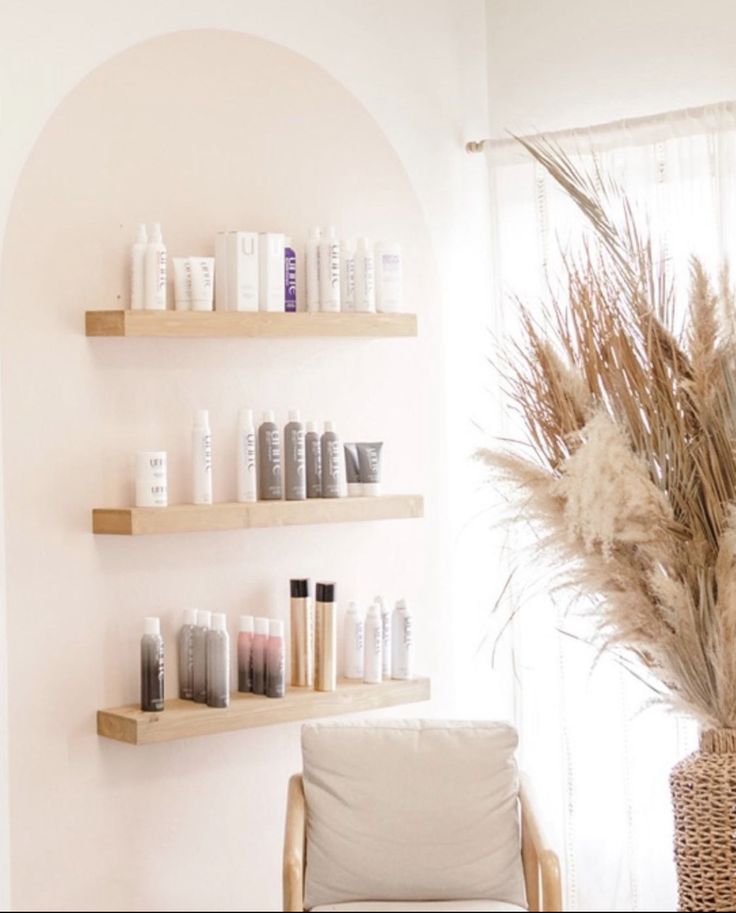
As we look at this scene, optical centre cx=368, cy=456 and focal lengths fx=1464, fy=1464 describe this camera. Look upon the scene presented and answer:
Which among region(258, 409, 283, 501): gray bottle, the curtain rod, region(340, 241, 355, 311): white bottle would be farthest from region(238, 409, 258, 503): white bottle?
the curtain rod

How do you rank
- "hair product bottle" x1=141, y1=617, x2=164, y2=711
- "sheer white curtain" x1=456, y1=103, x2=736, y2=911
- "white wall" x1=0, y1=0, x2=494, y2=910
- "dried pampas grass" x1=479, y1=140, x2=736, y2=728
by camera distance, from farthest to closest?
"sheer white curtain" x1=456, y1=103, x2=736, y2=911 < "hair product bottle" x1=141, y1=617, x2=164, y2=711 < "white wall" x1=0, y1=0, x2=494, y2=910 < "dried pampas grass" x1=479, y1=140, x2=736, y2=728

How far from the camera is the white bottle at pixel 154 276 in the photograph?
3.19 metres

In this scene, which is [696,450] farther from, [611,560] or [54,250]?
[54,250]

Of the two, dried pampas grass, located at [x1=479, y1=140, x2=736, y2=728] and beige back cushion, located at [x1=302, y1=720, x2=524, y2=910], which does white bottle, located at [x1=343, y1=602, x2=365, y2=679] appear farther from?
dried pampas grass, located at [x1=479, y1=140, x2=736, y2=728]

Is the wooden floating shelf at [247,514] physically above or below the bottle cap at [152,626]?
above

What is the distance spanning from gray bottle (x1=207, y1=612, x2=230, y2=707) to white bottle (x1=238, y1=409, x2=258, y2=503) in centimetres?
29

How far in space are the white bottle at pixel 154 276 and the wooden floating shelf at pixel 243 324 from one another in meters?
0.04

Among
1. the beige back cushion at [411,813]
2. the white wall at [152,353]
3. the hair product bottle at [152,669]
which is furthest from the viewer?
the hair product bottle at [152,669]

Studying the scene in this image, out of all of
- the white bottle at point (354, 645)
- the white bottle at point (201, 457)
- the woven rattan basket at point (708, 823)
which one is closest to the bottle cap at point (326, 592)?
the white bottle at point (354, 645)

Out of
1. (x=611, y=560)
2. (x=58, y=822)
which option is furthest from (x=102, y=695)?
(x=611, y=560)

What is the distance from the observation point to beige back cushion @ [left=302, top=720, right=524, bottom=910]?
9.68 ft

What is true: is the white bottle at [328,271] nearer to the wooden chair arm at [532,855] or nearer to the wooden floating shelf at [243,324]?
the wooden floating shelf at [243,324]

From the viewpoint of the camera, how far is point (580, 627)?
12.4ft

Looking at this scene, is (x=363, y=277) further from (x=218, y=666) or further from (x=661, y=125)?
(x=218, y=666)
